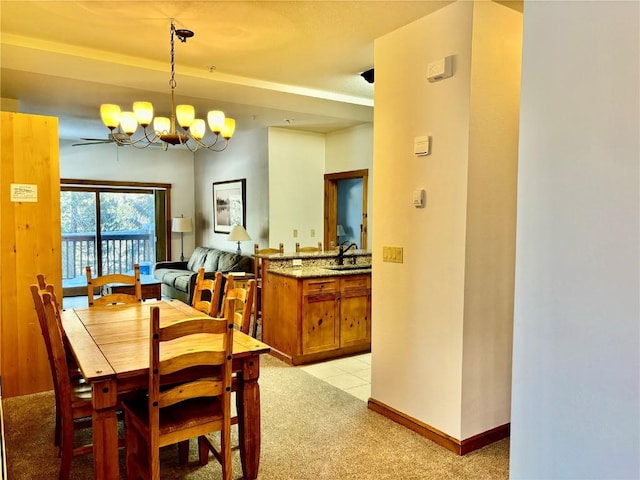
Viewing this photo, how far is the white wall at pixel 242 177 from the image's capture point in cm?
664

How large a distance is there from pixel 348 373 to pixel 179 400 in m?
2.32

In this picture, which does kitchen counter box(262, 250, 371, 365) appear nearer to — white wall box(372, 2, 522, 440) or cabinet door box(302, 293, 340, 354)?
cabinet door box(302, 293, 340, 354)

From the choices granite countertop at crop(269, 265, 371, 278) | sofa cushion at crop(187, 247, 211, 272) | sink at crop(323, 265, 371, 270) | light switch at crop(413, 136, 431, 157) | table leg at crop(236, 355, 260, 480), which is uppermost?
light switch at crop(413, 136, 431, 157)

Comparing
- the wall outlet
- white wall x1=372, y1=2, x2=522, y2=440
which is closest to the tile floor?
white wall x1=372, y1=2, x2=522, y2=440

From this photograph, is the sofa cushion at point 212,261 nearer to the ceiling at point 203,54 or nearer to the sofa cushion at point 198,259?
the sofa cushion at point 198,259

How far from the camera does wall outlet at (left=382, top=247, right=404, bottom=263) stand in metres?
3.10

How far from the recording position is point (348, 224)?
6.89 meters

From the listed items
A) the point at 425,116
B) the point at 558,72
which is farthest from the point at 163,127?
the point at 558,72

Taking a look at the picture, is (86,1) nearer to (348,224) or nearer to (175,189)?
(348,224)

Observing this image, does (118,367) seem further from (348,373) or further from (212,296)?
(348,373)

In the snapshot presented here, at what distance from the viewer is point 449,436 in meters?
2.76

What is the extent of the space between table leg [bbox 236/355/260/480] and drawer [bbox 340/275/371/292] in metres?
2.13

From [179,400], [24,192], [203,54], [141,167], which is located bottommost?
[179,400]

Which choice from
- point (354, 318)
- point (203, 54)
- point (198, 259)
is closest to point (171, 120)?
point (203, 54)
